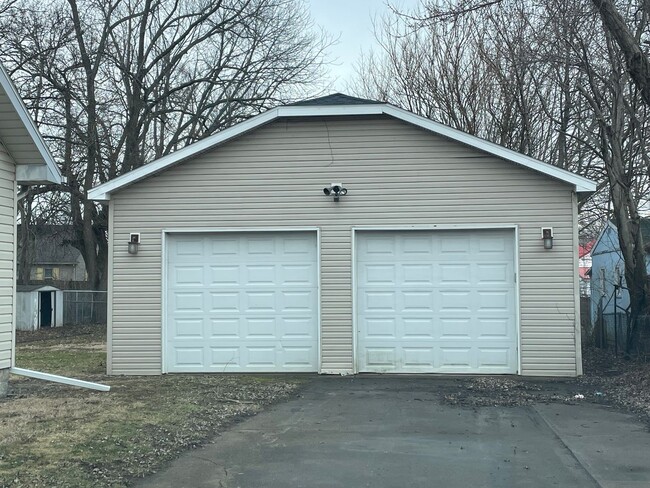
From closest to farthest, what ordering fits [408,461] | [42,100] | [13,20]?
[408,461] → [13,20] → [42,100]

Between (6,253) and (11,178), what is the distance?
1.04 metres

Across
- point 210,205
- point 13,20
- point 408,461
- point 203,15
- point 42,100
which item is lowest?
point 408,461

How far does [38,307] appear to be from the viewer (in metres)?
26.1

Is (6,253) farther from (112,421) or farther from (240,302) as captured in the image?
(240,302)

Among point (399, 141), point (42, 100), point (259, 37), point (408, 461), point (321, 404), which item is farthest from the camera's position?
point (259, 37)

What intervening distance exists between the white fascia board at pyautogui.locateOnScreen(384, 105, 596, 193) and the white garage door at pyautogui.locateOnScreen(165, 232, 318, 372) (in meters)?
2.54

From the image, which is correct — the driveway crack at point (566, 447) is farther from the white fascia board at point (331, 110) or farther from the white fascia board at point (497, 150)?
the white fascia board at point (331, 110)

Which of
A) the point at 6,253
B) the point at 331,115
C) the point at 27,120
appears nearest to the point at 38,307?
the point at 6,253

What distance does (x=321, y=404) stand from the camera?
397 inches

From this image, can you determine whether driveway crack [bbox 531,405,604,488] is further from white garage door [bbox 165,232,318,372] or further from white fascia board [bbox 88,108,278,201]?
white fascia board [bbox 88,108,278,201]

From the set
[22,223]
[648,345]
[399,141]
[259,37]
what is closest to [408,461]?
[399,141]

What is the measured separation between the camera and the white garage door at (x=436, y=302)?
1268 cm

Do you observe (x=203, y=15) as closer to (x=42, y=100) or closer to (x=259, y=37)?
(x=259, y=37)

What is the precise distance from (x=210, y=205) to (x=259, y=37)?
54.9 feet
